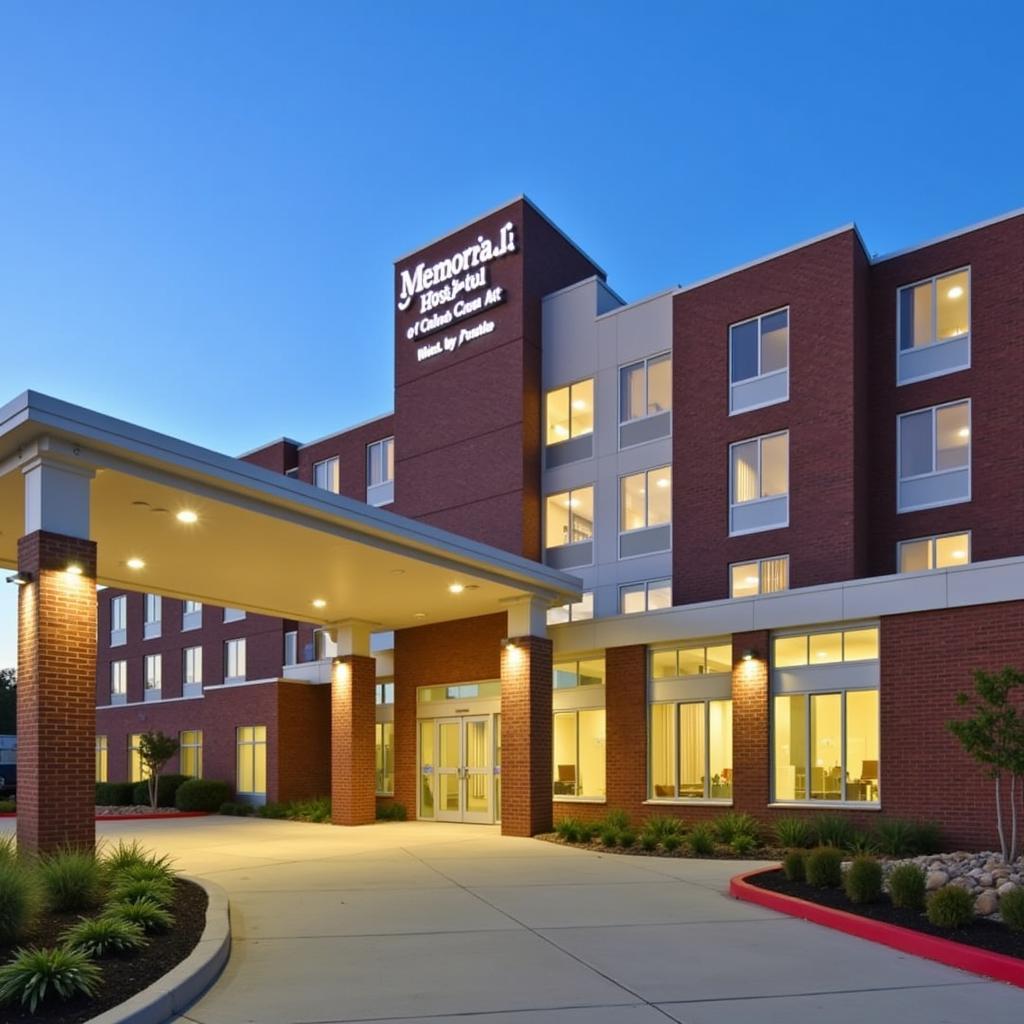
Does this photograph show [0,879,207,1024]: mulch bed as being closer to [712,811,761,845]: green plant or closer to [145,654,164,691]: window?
[712,811,761,845]: green plant

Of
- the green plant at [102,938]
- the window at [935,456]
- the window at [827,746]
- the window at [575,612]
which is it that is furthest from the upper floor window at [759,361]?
the green plant at [102,938]

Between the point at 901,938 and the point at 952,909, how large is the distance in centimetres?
54

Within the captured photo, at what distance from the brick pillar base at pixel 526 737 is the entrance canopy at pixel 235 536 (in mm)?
1270

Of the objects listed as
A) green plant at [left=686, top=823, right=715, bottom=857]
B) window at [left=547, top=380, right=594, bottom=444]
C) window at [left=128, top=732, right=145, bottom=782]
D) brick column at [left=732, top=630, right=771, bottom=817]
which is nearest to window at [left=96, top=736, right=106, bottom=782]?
window at [left=128, top=732, right=145, bottom=782]

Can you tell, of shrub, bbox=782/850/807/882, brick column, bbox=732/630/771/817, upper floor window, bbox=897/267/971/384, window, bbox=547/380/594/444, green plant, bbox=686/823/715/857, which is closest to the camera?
shrub, bbox=782/850/807/882

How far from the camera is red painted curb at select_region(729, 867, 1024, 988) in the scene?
335 inches

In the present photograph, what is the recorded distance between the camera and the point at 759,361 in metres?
23.7

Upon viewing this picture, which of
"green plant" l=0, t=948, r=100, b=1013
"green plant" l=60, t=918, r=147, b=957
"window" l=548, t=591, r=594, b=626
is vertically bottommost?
"green plant" l=60, t=918, r=147, b=957

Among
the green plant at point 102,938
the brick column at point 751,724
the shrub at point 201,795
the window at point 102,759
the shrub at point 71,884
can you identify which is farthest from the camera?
the window at point 102,759

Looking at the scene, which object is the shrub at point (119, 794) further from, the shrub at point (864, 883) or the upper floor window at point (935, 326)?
the shrub at point (864, 883)

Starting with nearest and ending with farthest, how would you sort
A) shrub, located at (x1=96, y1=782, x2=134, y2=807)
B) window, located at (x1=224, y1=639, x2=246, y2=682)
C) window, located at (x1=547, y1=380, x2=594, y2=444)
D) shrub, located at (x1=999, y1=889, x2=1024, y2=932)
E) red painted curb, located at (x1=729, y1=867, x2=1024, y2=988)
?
red painted curb, located at (x1=729, y1=867, x2=1024, y2=988) < shrub, located at (x1=999, y1=889, x2=1024, y2=932) < window, located at (x1=547, y1=380, x2=594, y2=444) < shrub, located at (x1=96, y1=782, x2=134, y2=807) < window, located at (x1=224, y1=639, x2=246, y2=682)

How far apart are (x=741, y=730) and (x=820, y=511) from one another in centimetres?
513

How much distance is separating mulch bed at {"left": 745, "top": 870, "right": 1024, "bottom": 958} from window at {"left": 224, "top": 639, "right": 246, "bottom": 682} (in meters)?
30.9

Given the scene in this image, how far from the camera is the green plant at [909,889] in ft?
34.7
